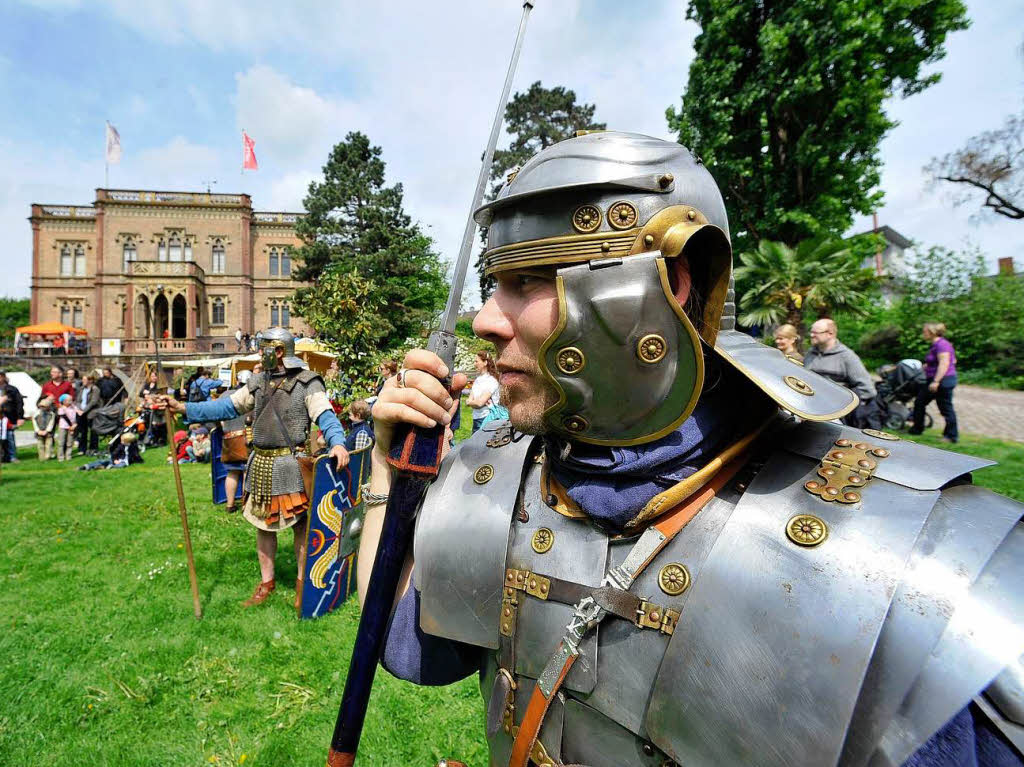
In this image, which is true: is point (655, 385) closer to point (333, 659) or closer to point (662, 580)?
point (662, 580)

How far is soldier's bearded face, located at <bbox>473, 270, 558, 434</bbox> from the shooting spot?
1147mm

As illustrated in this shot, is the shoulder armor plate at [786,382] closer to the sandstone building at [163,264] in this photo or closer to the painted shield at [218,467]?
the painted shield at [218,467]

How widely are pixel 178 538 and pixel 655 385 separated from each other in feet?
25.7

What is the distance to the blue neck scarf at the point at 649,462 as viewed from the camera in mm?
1144

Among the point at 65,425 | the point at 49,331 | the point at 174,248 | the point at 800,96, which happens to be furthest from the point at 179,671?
the point at 174,248

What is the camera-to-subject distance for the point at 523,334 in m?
1.17

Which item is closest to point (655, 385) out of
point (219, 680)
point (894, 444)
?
point (894, 444)

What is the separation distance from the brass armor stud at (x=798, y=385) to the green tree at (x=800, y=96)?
1488 centimetres

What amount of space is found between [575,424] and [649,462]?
188 mm

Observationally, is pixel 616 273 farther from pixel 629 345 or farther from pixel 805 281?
pixel 805 281

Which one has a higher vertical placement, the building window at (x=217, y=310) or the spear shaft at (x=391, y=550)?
the building window at (x=217, y=310)

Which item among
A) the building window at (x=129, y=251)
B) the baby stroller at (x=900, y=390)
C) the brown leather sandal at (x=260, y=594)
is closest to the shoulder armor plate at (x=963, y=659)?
the brown leather sandal at (x=260, y=594)

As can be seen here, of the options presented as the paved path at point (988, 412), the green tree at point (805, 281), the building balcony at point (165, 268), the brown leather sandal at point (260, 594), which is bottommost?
the brown leather sandal at point (260, 594)

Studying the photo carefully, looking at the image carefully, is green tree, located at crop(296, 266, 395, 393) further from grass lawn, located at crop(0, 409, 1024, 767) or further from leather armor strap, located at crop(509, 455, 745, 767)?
leather armor strap, located at crop(509, 455, 745, 767)
